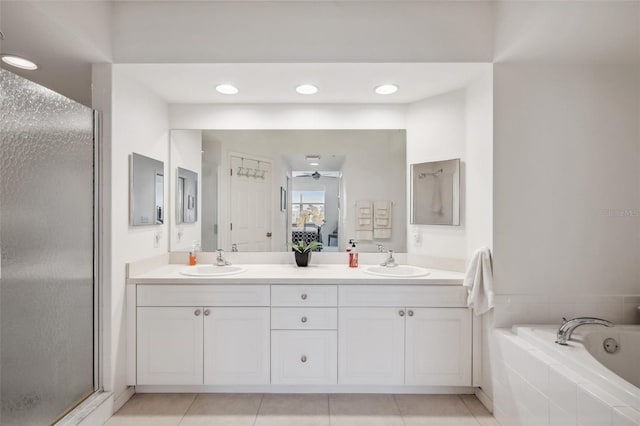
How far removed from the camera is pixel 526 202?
1962 millimetres

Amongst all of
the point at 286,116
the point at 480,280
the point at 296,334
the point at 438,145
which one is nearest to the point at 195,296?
the point at 296,334

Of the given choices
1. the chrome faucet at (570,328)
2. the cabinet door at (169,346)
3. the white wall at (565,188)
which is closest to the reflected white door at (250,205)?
the cabinet door at (169,346)

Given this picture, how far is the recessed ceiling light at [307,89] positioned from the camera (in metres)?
2.29

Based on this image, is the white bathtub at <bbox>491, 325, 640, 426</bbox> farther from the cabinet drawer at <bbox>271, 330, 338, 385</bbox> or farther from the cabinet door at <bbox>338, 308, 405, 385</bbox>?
the cabinet drawer at <bbox>271, 330, 338, 385</bbox>

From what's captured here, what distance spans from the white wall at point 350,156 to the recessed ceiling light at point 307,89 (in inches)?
14.7

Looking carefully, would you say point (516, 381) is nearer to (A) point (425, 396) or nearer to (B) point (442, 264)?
(A) point (425, 396)

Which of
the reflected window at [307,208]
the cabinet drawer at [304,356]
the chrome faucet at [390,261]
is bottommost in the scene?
the cabinet drawer at [304,356]

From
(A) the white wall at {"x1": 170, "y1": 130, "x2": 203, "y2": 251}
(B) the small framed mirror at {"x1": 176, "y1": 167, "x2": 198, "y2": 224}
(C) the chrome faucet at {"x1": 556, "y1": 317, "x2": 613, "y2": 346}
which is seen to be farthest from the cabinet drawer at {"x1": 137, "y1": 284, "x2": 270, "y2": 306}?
(C) the chrome faucet at {"x1": 556, "y1": 317, "x2": 613, "y2": 346}

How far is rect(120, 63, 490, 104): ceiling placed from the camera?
6.57 ft

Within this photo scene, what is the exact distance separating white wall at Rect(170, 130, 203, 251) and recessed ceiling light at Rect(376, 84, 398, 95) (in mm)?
1495

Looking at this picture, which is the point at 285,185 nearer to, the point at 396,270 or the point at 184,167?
the point at 184,167

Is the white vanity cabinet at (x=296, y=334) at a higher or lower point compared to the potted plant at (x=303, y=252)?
lower

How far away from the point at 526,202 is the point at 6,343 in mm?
2711

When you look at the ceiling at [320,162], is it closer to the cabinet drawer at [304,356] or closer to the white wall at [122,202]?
the white wall at [122,202]
